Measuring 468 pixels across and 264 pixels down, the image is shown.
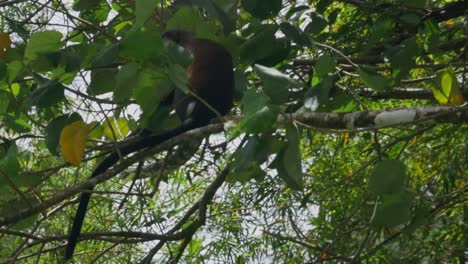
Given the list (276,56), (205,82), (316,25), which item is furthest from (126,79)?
(205,82)

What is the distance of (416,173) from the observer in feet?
10.7

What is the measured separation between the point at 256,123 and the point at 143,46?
1.00 ft

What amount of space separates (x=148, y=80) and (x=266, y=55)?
360 millimetres

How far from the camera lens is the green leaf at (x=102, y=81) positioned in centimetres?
199

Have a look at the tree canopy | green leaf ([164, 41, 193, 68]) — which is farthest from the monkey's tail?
green leaf ([164, 41, 193, 68])

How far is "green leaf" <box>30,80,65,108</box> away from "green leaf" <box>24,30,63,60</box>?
9 cm

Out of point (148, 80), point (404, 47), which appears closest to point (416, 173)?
point (404, 47)

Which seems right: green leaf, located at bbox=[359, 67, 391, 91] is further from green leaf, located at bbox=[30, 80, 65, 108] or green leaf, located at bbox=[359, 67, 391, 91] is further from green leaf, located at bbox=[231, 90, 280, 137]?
green leaf, located at bbox=[30, 80, 65, 108]

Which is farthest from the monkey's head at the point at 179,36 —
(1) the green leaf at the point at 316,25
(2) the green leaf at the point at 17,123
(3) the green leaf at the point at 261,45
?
(3) the green leaf at the point at 261,45

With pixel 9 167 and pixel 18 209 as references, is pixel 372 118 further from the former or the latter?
pixel 18 209

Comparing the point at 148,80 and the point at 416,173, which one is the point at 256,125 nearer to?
the point at 148,80

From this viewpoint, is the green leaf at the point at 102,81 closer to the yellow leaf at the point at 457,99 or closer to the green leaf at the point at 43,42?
the green leaf at the point at 43,42

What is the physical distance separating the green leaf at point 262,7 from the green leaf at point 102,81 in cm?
40

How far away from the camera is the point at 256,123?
4.30ft
